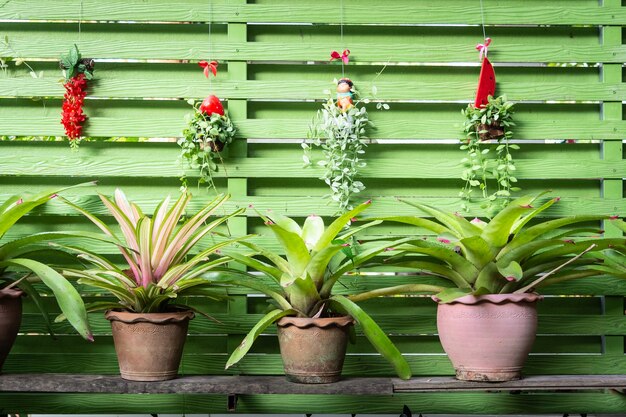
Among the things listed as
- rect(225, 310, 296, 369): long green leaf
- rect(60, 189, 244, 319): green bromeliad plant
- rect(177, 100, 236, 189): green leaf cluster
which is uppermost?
rect(177, 100, 236, 189): green leaf cluster

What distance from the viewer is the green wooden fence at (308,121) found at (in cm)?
320

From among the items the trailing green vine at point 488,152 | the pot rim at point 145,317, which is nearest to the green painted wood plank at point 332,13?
the trailing green vine at point 488,152

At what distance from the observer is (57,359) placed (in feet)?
10.5

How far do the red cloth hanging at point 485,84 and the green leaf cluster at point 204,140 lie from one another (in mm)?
1145

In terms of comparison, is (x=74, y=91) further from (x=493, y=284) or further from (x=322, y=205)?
(x=493, y=284)

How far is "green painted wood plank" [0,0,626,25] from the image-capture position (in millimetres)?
3305

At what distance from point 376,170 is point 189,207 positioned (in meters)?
0.89

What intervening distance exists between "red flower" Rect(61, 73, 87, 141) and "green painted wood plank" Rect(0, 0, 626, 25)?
347 mm

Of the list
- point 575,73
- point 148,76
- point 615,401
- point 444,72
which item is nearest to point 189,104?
point 148,76

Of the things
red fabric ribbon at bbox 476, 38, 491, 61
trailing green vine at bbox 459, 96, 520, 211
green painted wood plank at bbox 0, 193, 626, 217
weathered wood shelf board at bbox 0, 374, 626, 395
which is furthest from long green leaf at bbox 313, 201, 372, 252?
red fabric ribbon at bbox 476, 38, 491, 61

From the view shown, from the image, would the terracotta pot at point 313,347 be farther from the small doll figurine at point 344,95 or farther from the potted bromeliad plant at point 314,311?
the small doll figurine at point 344,95

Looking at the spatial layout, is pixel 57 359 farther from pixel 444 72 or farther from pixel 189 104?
pixel 444 72

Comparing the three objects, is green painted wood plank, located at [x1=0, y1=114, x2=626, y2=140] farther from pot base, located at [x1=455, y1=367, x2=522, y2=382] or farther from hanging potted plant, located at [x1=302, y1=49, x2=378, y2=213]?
pot base, located at [x1=455, y1=367, x2=522, y2=382]

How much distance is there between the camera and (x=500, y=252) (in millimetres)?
2785
